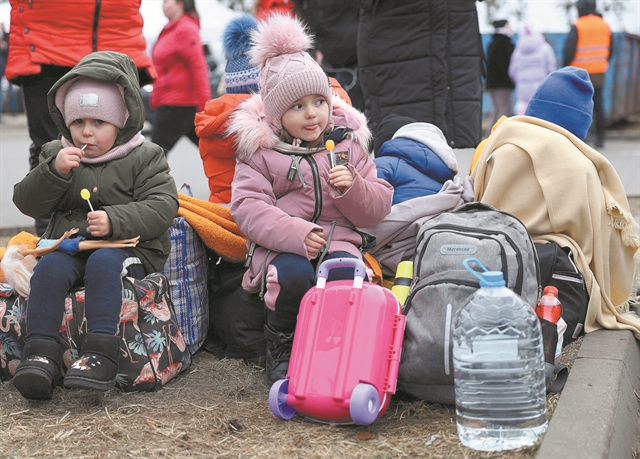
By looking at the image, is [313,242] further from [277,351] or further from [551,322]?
[551,322]

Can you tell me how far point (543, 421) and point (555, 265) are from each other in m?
0.99

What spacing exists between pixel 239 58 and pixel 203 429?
213 cm

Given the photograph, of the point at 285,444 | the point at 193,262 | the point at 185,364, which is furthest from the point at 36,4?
the point at 285,444

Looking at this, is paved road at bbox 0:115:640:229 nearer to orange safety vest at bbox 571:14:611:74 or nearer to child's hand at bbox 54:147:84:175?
orange safety vest at bbox 571:14:611:74

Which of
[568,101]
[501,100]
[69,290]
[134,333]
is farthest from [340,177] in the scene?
[501,100]

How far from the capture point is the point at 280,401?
9.71 feet

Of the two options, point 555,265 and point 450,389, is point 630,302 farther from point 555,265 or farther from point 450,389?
point 450,389

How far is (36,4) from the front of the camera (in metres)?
4.79

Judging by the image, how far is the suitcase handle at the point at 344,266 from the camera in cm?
309

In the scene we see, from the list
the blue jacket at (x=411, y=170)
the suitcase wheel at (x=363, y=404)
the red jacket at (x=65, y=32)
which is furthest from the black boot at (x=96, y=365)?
the red jacket at (x=65, y=32)

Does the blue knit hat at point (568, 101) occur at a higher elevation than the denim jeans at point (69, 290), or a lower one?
higher

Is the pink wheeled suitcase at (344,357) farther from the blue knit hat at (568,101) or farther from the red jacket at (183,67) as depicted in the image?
the red jacket at (183,67)

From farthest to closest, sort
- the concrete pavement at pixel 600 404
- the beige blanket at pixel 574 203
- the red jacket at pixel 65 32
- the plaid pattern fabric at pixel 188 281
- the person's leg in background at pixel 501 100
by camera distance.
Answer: the person's leg in background at pixel 501 100, the red jacket at pixel 65 32, the plaid pattern fabric at pixel 188 281, the beige blanket at pixel 574 203, the concrete pavement at pixel 600 404

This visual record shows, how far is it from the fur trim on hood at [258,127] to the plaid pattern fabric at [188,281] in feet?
1.58
